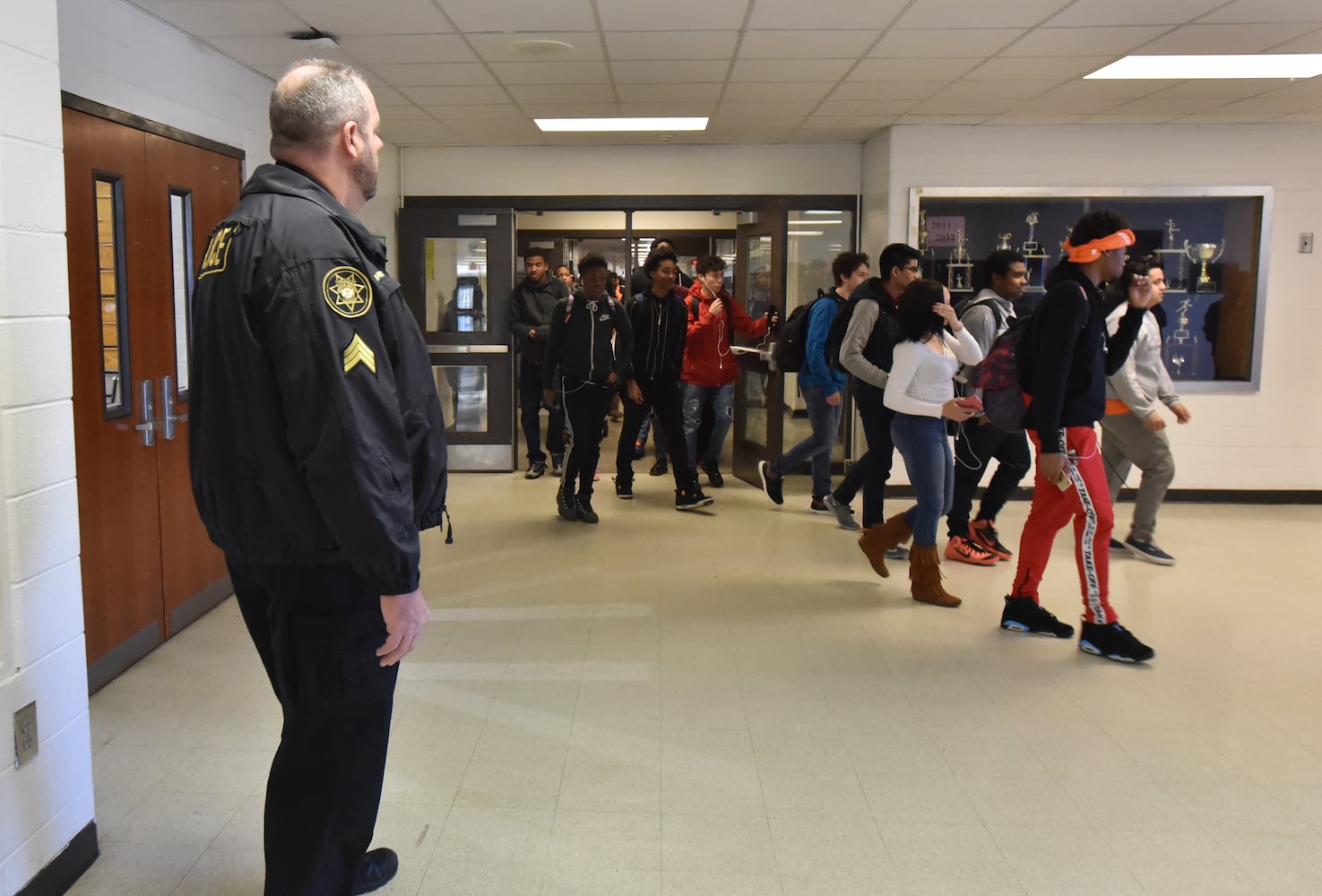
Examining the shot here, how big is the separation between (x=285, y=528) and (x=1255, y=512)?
672 centimetres

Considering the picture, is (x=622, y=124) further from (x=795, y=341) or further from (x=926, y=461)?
(x=926, y=461)

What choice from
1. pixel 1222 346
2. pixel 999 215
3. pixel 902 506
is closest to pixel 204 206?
pixel 902 506

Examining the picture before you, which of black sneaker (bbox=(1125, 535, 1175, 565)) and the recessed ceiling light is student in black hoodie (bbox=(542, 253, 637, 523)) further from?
black sneaker (bbox=(1125, 535, 1175, 565))

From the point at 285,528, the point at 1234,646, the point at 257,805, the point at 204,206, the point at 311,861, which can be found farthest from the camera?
the point at 204,206

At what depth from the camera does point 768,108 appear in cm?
624

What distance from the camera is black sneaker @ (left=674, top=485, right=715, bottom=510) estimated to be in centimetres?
638

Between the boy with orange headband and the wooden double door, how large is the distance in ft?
10.5

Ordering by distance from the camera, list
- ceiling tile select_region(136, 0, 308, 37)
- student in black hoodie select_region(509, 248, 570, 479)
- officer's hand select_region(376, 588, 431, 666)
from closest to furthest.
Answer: officer's hand select_region(376, 588, 431, 666) → ceiling tile select_region(136, 0, 308, 37) → student in black hoodie select_region(509, 248, 570, 479)

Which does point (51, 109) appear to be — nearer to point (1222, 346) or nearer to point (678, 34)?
point (678, 34)

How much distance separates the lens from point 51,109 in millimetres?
2158

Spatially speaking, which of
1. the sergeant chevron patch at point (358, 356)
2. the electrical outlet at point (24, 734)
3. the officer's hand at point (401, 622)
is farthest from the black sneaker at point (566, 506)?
the sergeant chevron patch at point (358, 356)

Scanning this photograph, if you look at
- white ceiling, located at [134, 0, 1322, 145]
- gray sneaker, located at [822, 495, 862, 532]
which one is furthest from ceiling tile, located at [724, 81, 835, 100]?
gray sneaker, located at [822, 495, 862, 532]

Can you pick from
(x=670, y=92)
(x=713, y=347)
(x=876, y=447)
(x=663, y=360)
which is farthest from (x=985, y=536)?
(x=670, y=92)

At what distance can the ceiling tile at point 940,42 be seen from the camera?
447cm
